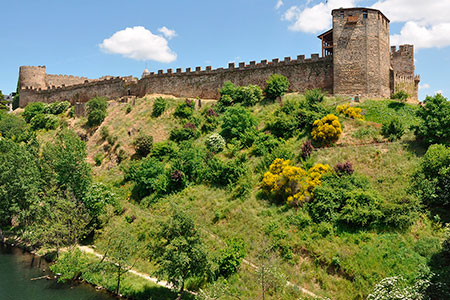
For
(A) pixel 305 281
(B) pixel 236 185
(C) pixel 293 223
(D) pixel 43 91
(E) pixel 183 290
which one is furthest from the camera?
(D) pixel 43 91

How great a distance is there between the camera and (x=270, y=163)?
2706cm

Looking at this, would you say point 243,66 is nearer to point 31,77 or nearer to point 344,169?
point 344,169

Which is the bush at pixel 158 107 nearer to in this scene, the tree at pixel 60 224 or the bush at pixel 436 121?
the tree at pixel 60 224

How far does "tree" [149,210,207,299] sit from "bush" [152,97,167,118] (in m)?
22.0

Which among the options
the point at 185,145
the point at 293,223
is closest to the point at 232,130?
the point at 185,145

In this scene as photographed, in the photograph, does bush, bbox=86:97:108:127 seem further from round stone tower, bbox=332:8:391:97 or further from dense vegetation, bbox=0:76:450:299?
round stone tower, bbox=332:8:391:97

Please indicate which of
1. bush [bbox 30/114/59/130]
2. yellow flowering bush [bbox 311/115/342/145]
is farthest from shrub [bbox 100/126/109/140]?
yellow flowering bush [bbox 311/115/342/145]

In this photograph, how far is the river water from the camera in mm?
21578

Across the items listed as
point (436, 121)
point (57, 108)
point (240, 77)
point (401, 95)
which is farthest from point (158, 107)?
point (436, 121)

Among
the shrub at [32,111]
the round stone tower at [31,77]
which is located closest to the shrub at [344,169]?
the shrub at [32,111]

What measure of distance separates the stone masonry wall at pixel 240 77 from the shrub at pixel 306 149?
10.5 metres

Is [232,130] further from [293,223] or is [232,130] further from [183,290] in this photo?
[183,290]

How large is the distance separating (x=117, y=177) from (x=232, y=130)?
11743 mm

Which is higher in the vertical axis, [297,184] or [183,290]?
[297,184]
